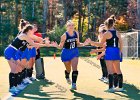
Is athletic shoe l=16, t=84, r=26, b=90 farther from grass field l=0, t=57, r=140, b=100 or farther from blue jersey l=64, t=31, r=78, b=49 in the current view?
blue jersey l=64, t=31, r=78, b=49

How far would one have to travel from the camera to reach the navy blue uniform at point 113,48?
12.5 meters

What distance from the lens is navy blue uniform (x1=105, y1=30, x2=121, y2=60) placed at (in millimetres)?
12492

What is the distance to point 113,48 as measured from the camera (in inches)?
494

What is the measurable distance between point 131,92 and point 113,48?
132 cm

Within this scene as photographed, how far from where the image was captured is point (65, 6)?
6769cm

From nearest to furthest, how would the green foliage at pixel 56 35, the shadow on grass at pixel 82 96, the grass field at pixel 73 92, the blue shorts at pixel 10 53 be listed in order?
the shadow on grass at pixel 82 96 < the grass field at pixel 73 92 < the blue shorts at pixel 10 53 < the green foliage at pixel 56 35

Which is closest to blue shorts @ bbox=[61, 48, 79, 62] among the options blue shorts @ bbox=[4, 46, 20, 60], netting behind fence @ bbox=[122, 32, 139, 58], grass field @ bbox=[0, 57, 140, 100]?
grass field @ bbox=[0, 57, 140, 100]

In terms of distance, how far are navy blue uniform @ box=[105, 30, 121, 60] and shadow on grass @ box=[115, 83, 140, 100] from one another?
0.99 meters

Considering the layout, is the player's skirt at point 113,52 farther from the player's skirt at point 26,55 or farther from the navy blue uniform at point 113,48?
the player's skirt at point 26,55

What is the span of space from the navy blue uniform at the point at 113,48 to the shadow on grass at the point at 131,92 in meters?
0.99

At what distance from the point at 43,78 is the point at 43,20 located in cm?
4671

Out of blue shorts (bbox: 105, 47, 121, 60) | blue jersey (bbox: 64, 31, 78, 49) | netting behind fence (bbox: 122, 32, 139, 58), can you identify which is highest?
blue jersey (bbox: 64, 31, 78, 49)

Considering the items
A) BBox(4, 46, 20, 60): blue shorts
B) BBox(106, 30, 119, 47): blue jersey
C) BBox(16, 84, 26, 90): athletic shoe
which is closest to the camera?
BBox(4, 46, 20, 60): blue shorts

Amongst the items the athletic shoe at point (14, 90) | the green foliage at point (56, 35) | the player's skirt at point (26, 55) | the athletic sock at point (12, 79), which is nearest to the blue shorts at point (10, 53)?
the athletic sock at point (12, 79)
